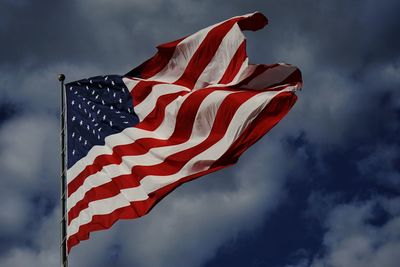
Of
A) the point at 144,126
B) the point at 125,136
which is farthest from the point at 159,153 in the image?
the point at 125,136

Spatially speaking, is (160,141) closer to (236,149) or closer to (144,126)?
(144,126)

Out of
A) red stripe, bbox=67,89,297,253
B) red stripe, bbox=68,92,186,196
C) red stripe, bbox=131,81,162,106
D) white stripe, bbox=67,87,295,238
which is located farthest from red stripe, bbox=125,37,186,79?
red stripe, bbox=67,89,297,253

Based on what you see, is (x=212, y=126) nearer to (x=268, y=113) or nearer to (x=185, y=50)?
(x=268, y=113)

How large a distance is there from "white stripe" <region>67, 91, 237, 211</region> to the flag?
25 mm

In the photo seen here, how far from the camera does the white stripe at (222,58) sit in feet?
59.3

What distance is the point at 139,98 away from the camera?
19.4m

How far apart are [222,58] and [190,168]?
10.1ft

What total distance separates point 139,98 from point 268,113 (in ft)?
14.1

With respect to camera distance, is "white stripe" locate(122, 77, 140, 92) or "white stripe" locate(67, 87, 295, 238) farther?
"white stripe" locate(122, 77, 140, 92)

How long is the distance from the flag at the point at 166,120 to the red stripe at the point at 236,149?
0.02 m

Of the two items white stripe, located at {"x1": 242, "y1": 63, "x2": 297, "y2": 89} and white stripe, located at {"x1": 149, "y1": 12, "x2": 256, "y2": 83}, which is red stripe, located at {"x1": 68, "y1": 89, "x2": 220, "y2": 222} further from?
white stripe, located at {"x1": 149, "y1": 12, "x2": 256, "y2": 83}

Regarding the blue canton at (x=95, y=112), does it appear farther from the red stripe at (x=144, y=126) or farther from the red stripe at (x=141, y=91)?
the red stripe at (x=144, y=126)

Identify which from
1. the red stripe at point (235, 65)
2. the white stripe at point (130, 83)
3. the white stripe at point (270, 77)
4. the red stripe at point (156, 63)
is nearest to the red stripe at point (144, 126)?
the white stripe at point (130, 83)

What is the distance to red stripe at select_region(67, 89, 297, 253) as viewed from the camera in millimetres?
16484
